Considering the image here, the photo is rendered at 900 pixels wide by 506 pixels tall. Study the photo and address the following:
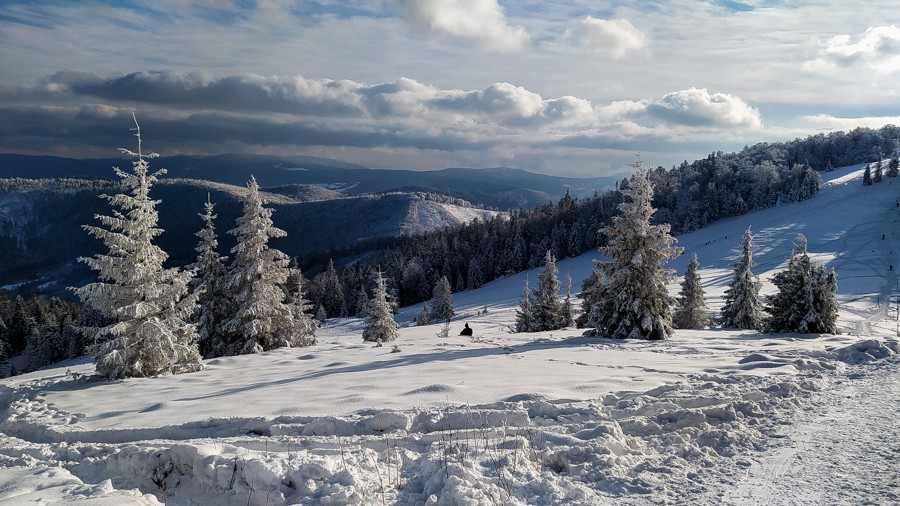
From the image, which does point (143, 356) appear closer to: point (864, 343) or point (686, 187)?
point (864, 343)

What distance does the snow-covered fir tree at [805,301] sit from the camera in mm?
19859

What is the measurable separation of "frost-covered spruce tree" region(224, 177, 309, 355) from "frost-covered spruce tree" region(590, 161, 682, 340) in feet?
46.8

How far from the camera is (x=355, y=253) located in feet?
573

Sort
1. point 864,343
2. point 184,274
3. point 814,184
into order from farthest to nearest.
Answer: point 814,184 < point 184,274 < point 864,343

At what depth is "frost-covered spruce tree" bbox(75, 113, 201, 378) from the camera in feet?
42.4

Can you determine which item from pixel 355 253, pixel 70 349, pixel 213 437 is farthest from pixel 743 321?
pixel 355 253

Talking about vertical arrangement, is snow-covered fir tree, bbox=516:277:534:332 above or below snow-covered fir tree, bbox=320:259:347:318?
above

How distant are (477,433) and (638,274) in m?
14.1

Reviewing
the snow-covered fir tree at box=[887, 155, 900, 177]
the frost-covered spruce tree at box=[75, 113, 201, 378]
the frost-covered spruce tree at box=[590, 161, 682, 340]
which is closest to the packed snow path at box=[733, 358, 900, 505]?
the frost-covered spruce tree at box=[590, 161, 682, 340]

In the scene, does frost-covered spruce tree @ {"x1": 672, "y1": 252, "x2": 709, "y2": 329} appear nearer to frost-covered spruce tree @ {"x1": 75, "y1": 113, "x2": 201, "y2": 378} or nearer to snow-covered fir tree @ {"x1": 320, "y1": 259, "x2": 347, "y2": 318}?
frost-covered spruce tree @ {"x1": 75, "y1": 113, "x2": 201, "y2": 378}

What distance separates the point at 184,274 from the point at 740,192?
133249 millimetres

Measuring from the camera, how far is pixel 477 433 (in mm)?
6945

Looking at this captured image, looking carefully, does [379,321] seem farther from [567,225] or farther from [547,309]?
[567,225]

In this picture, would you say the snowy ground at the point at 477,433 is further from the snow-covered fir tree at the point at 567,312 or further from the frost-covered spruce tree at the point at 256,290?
the snow-covered fir tree at the point at 567,312
